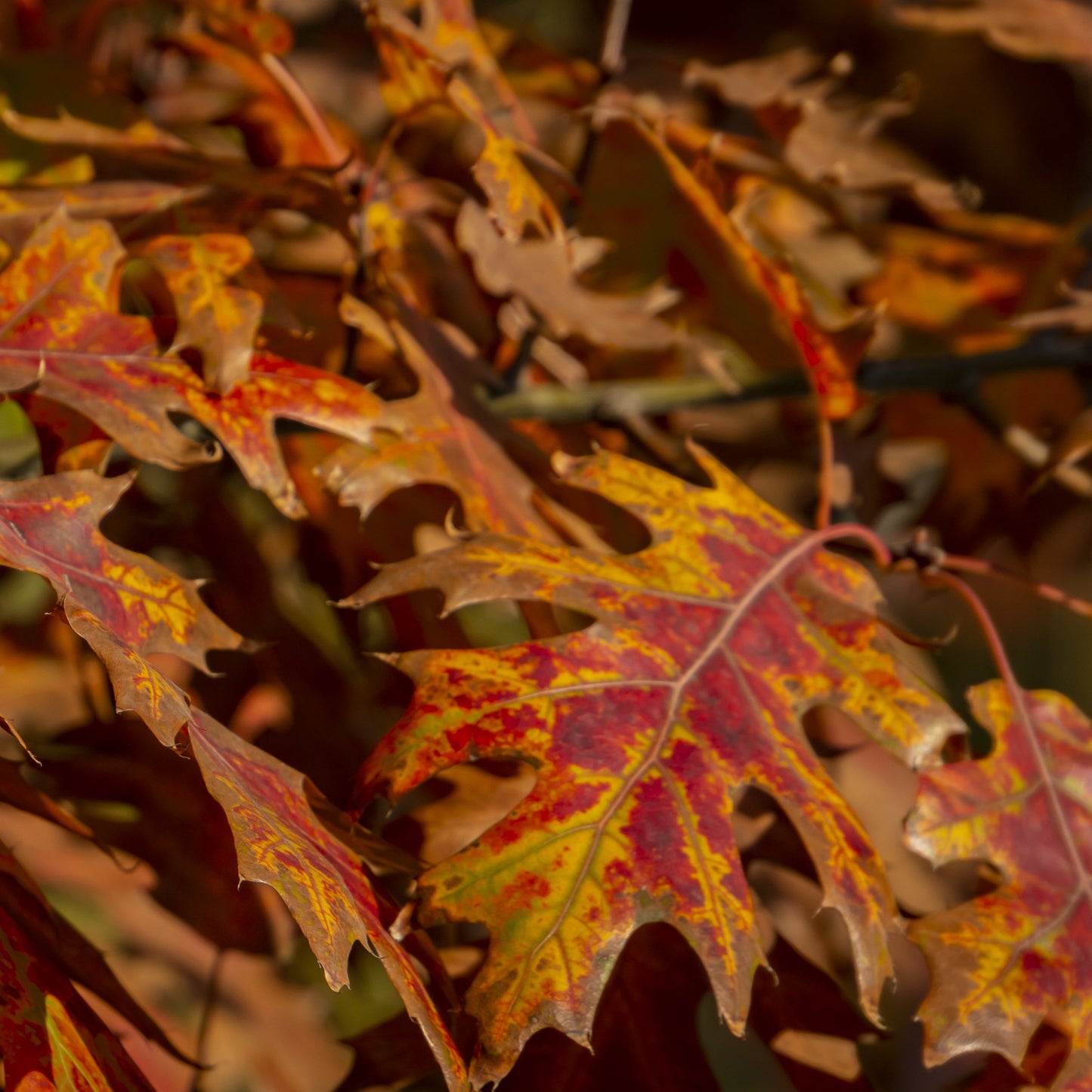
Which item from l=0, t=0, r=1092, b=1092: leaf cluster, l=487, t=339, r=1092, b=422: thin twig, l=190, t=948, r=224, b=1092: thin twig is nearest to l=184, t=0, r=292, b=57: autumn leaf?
l=0, t=0, r=1092, b=1092: leaf cluster

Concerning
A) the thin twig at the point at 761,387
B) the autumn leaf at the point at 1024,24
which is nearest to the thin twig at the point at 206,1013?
the thin twig at the point at 761,387

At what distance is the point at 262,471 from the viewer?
497 mm

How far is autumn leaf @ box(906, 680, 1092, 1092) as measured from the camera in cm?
45

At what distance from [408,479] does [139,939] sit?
0.26m

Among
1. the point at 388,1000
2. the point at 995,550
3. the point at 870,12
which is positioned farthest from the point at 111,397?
the point at 870,12

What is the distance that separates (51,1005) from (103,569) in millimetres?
172

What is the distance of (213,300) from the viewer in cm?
52

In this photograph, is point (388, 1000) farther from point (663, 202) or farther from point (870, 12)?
point (870, 12)

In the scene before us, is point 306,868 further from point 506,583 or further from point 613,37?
point 613,37

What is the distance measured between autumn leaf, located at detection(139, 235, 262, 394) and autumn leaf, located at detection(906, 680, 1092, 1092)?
40 centimetres

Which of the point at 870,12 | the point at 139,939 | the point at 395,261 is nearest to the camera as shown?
the point at 139,939

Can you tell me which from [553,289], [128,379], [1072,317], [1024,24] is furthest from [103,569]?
[1024,24]

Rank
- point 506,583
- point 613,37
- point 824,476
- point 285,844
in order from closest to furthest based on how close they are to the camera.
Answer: point 285,844
point 506,583
point 824,476
point 613,37

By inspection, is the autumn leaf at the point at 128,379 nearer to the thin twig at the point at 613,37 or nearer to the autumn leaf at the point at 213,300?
the autumn leaf at the point at 213,300
